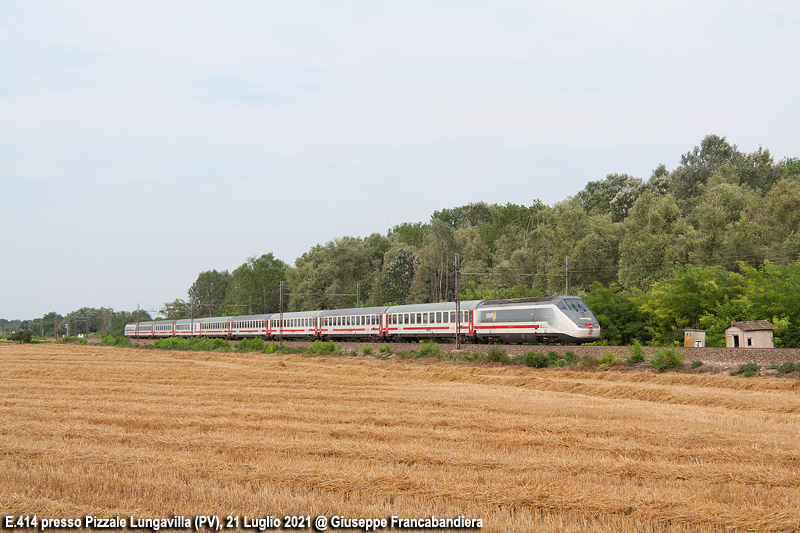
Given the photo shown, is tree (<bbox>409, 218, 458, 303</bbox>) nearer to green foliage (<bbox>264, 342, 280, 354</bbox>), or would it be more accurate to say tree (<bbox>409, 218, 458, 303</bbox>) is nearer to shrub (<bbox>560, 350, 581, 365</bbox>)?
green foliage (<bbox>264, 342, 280, 354</bbox>)

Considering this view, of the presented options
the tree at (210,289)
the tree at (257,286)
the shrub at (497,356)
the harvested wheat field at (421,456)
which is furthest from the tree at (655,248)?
the tree at (210,289)

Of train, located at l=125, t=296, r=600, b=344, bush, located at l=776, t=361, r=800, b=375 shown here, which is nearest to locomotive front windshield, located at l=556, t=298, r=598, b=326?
train, located at l=125, t=296, r=600, b=344

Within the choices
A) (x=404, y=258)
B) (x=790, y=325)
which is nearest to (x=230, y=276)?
(x=404, y=258)

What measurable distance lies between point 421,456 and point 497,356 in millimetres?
26896

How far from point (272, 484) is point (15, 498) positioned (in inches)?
135

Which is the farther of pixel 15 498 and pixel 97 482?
pixel 97 482

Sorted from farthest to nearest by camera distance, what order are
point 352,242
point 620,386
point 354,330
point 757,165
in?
point 352,242 < point 757,165 < point 354,330 < point 620,386

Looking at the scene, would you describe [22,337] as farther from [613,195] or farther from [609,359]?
[609,359]

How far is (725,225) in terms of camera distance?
6538 cm

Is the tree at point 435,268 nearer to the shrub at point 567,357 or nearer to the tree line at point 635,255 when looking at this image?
the tree line at point 635,255

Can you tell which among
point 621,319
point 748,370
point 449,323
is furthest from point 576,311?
point 748,370

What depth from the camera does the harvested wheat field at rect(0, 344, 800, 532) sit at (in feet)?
28.0

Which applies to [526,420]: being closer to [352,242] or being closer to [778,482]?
[778,482]

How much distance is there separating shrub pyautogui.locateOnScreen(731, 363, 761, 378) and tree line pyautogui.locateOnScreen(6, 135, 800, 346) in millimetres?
9504
